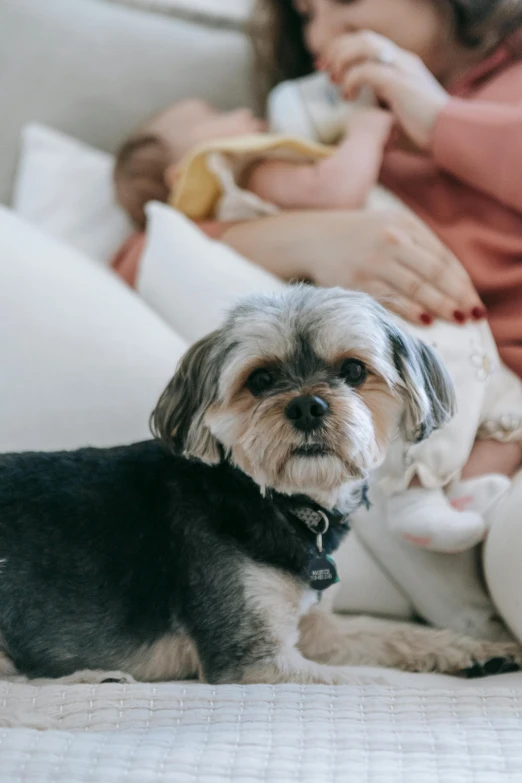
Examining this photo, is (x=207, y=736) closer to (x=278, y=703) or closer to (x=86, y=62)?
(x=278, y=703)

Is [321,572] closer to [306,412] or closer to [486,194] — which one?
[306,412]

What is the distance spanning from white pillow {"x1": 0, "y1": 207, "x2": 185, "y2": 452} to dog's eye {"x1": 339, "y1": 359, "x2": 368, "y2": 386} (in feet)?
1.46

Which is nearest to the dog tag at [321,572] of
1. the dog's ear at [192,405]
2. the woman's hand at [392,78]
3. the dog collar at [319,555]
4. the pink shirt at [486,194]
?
the dog collar at [319,555]

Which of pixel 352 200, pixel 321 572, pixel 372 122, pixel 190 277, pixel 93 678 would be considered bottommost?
pixel 93 678

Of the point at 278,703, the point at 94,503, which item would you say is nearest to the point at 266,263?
the point at 94,503

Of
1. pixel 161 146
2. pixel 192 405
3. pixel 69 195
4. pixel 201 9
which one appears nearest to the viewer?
pixel 192 405

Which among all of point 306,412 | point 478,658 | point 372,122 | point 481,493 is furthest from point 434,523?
point 372,122

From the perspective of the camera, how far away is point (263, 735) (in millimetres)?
925

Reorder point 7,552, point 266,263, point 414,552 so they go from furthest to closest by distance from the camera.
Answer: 1. point 266,263
2. point 414,552
3. point 7,552

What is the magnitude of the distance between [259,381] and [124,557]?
36 centimetres

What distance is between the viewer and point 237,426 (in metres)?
1.14

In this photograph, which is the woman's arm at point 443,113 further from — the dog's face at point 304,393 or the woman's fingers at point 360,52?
the dog's face at point 304,393

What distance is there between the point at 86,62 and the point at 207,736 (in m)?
1.96

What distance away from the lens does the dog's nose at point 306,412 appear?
3.49 feet
